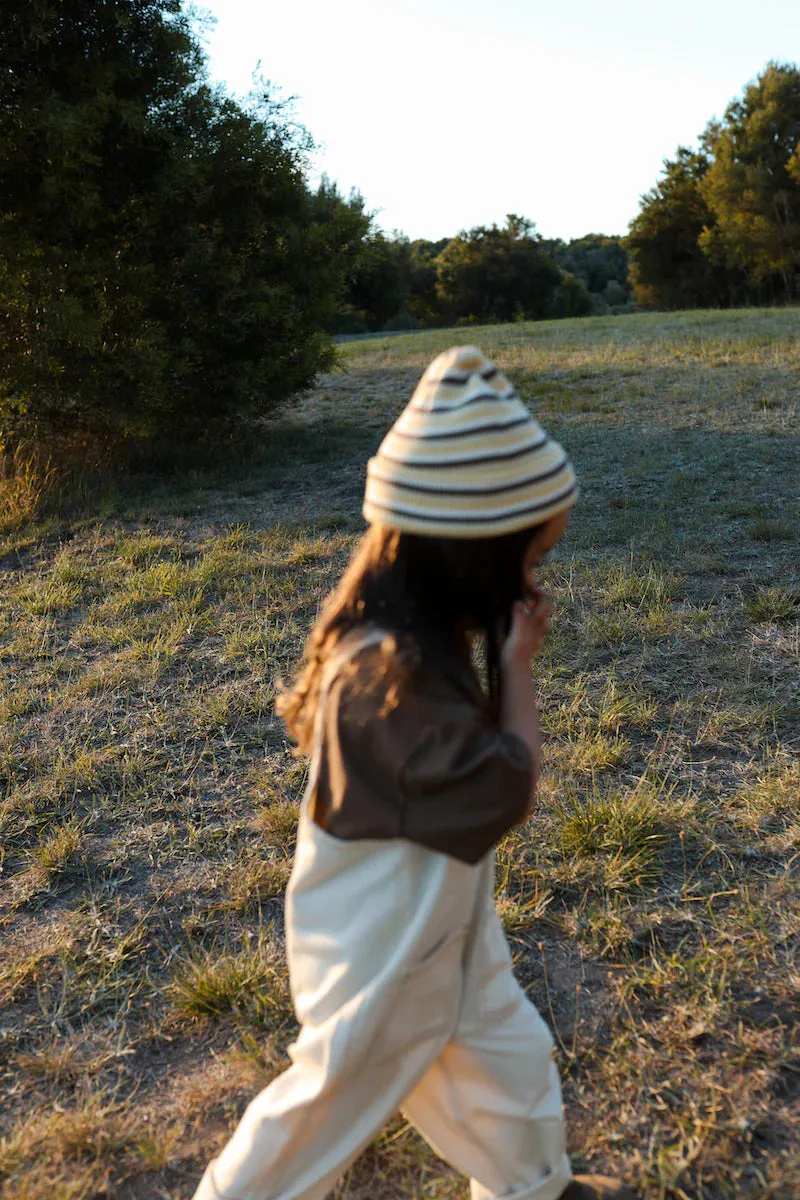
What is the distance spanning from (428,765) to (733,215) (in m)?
37.8

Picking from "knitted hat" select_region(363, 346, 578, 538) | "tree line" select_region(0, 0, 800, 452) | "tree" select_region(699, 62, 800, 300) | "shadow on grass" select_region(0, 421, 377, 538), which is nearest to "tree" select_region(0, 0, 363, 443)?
"tree line" select_region(0, 0, 800, 452)

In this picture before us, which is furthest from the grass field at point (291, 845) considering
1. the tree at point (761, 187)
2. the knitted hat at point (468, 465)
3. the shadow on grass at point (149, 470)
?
the tree at point (761, 187)

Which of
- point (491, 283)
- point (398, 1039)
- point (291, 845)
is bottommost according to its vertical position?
point (291, 845)

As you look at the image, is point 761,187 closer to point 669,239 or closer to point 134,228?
point 669,239

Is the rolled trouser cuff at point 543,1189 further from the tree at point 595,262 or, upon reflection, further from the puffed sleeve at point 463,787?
the tree at point 595,262

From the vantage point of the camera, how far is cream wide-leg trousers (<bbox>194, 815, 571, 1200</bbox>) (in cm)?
144

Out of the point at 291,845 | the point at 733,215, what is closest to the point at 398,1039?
the point at 291,845

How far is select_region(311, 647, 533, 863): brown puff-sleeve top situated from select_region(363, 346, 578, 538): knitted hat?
0.22 metres

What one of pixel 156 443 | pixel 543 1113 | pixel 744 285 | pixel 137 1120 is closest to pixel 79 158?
pixel 156 443

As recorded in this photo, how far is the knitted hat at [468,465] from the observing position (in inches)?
54.0

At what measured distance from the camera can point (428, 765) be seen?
1332 mm

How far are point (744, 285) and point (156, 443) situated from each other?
34178 millimetres

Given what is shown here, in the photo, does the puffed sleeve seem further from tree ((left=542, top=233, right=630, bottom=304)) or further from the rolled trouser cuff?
tree ((left=542, top=233, right=630, bottom=304))

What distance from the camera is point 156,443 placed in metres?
8.38
